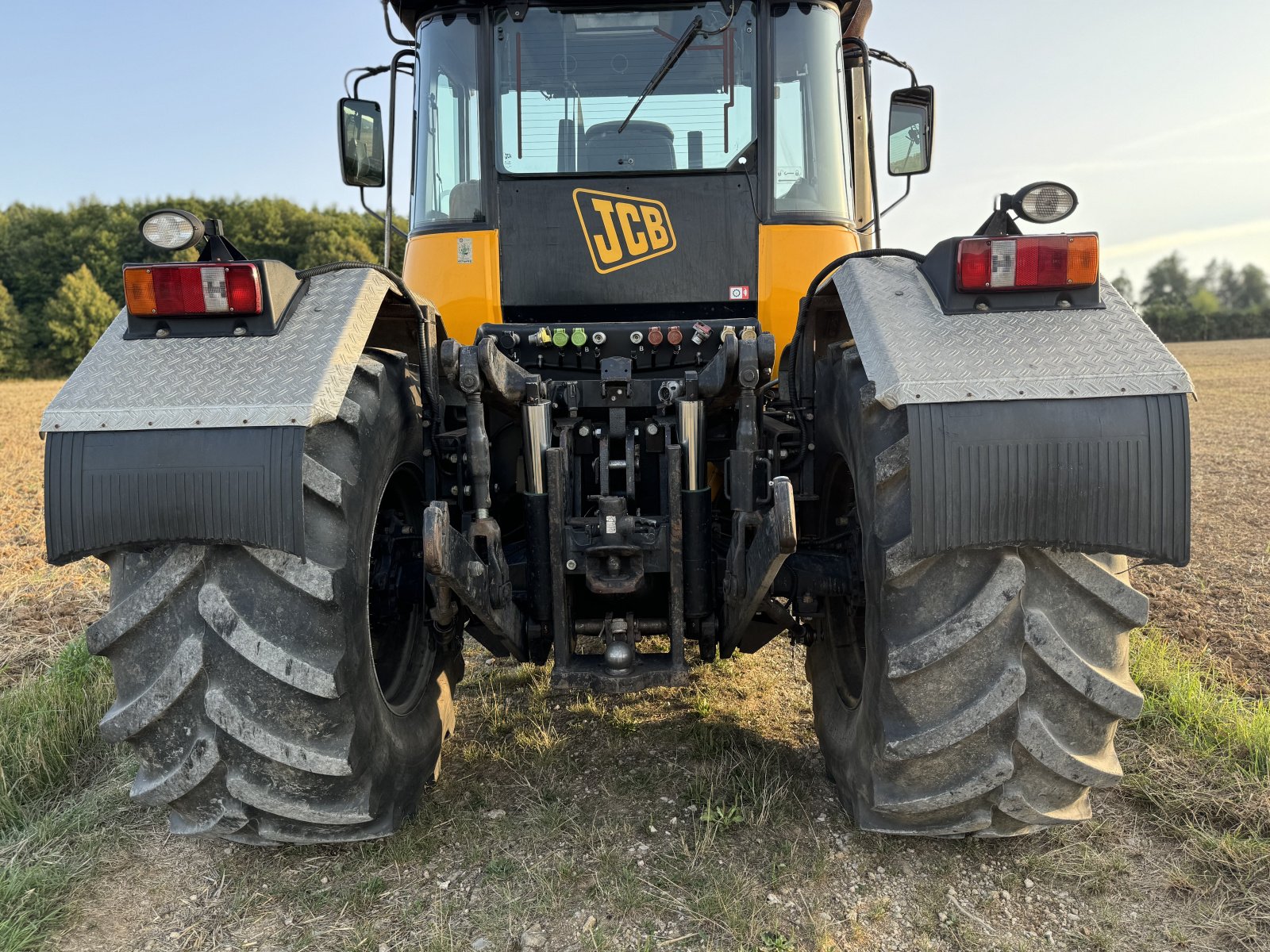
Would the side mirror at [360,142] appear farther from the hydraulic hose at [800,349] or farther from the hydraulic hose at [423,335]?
the hydraulic hose at [800,349]

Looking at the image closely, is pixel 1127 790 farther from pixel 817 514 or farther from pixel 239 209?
pixel 239 209

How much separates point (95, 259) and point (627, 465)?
54948 millimetres

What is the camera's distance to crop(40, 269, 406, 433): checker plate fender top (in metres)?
2.10

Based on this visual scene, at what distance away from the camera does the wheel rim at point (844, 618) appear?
2801 millimetres

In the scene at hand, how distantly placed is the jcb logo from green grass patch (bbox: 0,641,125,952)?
262cm

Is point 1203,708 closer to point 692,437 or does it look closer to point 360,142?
point 692,437

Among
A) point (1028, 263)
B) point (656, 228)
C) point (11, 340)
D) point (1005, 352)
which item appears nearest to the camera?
point (1005, 352)

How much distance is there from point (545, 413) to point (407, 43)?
212 cm

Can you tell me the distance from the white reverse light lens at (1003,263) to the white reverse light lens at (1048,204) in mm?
128

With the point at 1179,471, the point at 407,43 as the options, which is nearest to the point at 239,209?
the point at 407,43

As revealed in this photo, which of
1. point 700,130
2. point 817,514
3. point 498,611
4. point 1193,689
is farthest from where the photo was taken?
point 1193,689

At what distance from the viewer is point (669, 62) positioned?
3133mm

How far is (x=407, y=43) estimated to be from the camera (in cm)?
374

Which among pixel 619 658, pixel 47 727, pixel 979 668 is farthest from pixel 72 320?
pixel 979 668
